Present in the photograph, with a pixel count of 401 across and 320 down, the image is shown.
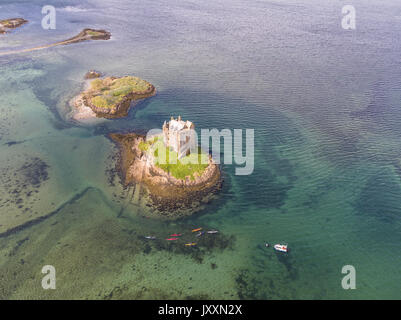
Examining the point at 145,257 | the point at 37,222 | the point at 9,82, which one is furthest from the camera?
the point at 9,82

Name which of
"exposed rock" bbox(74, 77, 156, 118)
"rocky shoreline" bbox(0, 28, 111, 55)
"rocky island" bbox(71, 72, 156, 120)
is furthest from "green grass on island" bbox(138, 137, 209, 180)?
"rocky shoreline" bbox(0, 28, 111, 55)

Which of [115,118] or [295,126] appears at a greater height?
[295,126]

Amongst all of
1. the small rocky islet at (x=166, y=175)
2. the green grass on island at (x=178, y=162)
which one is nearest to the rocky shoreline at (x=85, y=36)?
the small rocky islet at (x=166, y=175)

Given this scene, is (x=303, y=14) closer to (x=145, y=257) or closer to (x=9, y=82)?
(x=9, y=82)

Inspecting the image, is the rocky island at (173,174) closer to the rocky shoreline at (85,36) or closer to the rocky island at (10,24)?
the rocky shoreline at (85,36)

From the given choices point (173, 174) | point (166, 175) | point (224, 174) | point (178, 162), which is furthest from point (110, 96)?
point (224, 174)

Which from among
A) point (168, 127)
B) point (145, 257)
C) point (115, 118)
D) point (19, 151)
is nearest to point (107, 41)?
point (115, 118)
